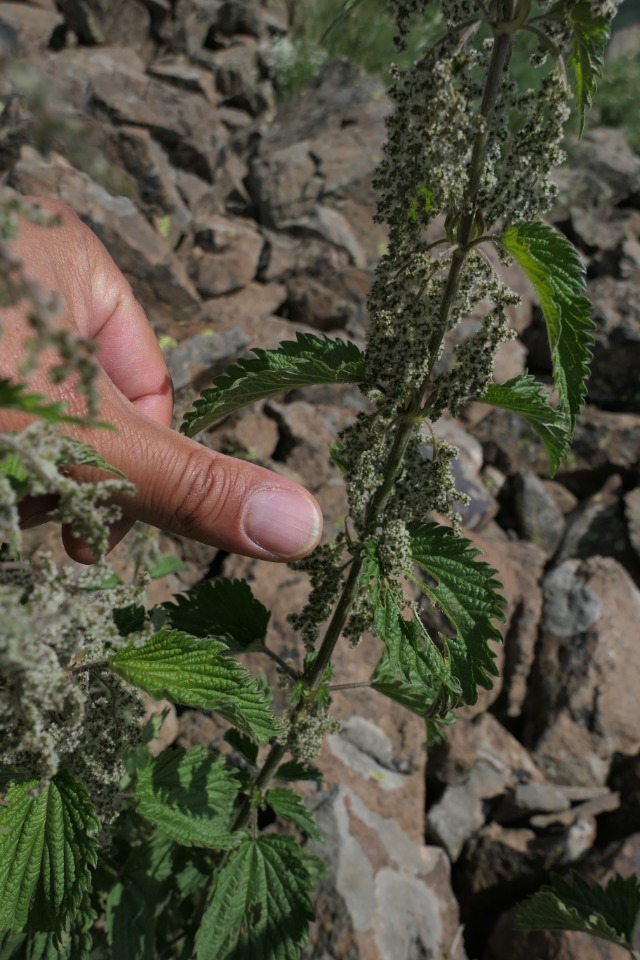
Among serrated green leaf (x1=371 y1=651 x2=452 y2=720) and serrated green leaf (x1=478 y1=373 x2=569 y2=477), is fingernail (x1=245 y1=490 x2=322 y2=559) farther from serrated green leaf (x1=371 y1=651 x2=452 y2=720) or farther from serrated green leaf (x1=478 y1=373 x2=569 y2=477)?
serrated green leaf (x1=478 y1=373 x2=569 y2=477)

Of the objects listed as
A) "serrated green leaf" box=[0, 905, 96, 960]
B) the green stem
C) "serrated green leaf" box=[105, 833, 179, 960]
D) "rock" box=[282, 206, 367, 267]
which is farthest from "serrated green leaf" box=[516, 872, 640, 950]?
"rock" box=[282, 206, 367, 267]

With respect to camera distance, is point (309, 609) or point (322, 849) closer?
point (309, 609)

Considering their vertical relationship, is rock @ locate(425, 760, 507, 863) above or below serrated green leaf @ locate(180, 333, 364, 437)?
below

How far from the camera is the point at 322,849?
369 centimetres

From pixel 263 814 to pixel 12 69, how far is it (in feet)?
13.1

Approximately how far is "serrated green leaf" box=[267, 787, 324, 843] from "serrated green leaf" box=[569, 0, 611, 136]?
2.44 m

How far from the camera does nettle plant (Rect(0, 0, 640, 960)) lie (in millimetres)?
1499

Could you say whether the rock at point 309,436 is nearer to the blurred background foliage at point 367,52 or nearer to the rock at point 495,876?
the rock at point 495,876

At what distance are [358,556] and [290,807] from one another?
1.16 metres

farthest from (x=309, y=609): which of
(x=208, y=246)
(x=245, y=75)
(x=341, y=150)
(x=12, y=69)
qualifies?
(x=245, y=75)

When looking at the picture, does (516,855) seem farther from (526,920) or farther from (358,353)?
(358,353)

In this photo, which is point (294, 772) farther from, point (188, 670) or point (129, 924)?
point (188, 670)

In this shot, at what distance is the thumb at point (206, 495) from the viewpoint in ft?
7.57

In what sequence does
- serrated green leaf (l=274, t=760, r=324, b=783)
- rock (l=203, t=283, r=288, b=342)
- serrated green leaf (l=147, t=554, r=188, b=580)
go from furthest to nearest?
rock (l=203, t=283, r=288, b=342) < serrated green leaf (l=147, t=554, r=188, b=580) < serrated green leaf (l=274, t=760, r=324, b=783)
